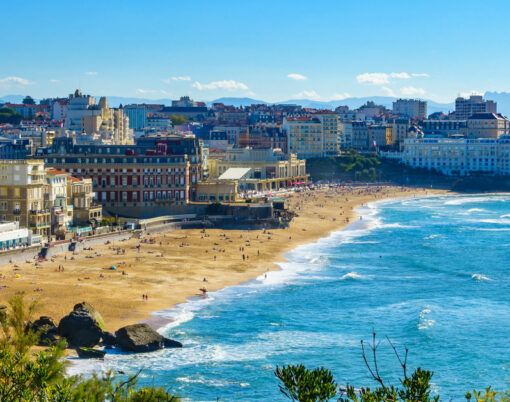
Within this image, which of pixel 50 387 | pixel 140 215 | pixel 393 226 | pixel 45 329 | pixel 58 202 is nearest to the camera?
pixel 50 387

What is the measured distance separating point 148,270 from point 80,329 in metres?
21.3

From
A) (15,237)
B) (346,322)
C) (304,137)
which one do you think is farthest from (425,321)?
(304,137)

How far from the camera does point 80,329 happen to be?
4444 centimetres

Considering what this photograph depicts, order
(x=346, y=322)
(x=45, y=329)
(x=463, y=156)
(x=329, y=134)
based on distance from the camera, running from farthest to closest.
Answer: (x=463, y=156), (x=329, y=134), (x=346, y=322), (x=45, y=329)

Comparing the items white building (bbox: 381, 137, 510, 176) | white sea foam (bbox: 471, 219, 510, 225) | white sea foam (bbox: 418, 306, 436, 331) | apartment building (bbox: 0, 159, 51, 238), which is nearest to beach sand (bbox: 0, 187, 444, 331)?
apartment building (bbox: 0, 159, 51, 238)

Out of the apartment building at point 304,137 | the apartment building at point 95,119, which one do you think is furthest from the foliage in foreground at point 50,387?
the apartment building at point 304,137

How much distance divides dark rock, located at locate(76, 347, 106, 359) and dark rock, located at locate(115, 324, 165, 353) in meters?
1.58

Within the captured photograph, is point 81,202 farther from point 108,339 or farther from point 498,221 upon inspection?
point 498,221

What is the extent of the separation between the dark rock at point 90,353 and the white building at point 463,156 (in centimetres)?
15427

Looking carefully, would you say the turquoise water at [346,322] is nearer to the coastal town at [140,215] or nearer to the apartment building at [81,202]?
the coastal town at [140,215]

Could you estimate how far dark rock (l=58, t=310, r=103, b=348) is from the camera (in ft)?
145

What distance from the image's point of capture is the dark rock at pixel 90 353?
42594mm

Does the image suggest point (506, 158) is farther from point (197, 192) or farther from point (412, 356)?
point (412, 356)

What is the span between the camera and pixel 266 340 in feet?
153
